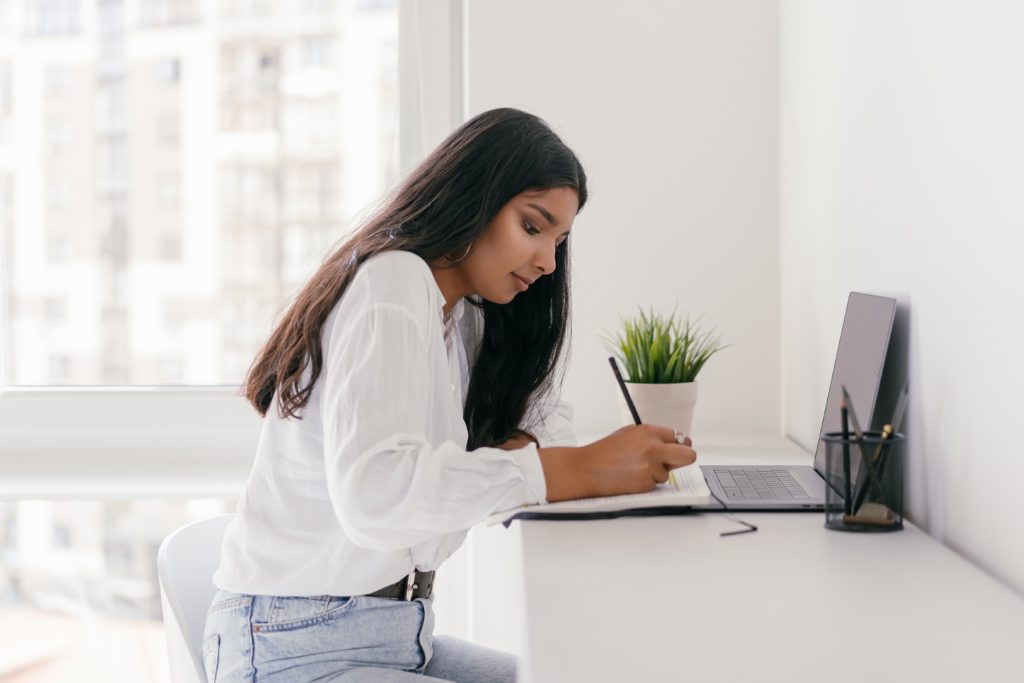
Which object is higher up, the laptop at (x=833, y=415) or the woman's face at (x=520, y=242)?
the woman's face at (x=520, y=242)

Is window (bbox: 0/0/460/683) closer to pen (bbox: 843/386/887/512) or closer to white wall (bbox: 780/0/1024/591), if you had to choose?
white wall (bbox: 780/0/1024/591)

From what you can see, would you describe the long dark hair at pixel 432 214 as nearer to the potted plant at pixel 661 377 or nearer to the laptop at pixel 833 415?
the laptop at pixel 833 415

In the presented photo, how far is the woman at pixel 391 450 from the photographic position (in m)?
1.02

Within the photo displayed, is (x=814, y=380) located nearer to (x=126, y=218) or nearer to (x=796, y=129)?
(x=796, y=129)

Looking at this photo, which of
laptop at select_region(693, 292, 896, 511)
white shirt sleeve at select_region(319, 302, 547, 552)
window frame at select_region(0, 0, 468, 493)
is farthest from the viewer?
window frame at select_region(0, 0, 468, 493)

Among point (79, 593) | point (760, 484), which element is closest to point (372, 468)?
point (760, 484)

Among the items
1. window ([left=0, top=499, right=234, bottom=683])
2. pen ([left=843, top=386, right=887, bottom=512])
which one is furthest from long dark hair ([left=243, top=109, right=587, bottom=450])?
window ([left=0, top=499, right=234, bottom=683])

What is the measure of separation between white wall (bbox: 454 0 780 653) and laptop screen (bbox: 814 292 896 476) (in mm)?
564

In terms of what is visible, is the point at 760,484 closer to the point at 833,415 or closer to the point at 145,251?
the point at 833,415

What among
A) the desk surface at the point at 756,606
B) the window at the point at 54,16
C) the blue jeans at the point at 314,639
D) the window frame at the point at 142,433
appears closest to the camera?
the desk surface at the point at 756,606

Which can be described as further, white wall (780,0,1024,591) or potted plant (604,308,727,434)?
potted plant (604,308,727,434)

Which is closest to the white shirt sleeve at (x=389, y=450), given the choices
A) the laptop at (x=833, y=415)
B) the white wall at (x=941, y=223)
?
the laptop at (x=833, y=415)

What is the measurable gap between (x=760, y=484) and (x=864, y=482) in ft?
0.92

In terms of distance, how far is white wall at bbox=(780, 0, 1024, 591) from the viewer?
102cm
